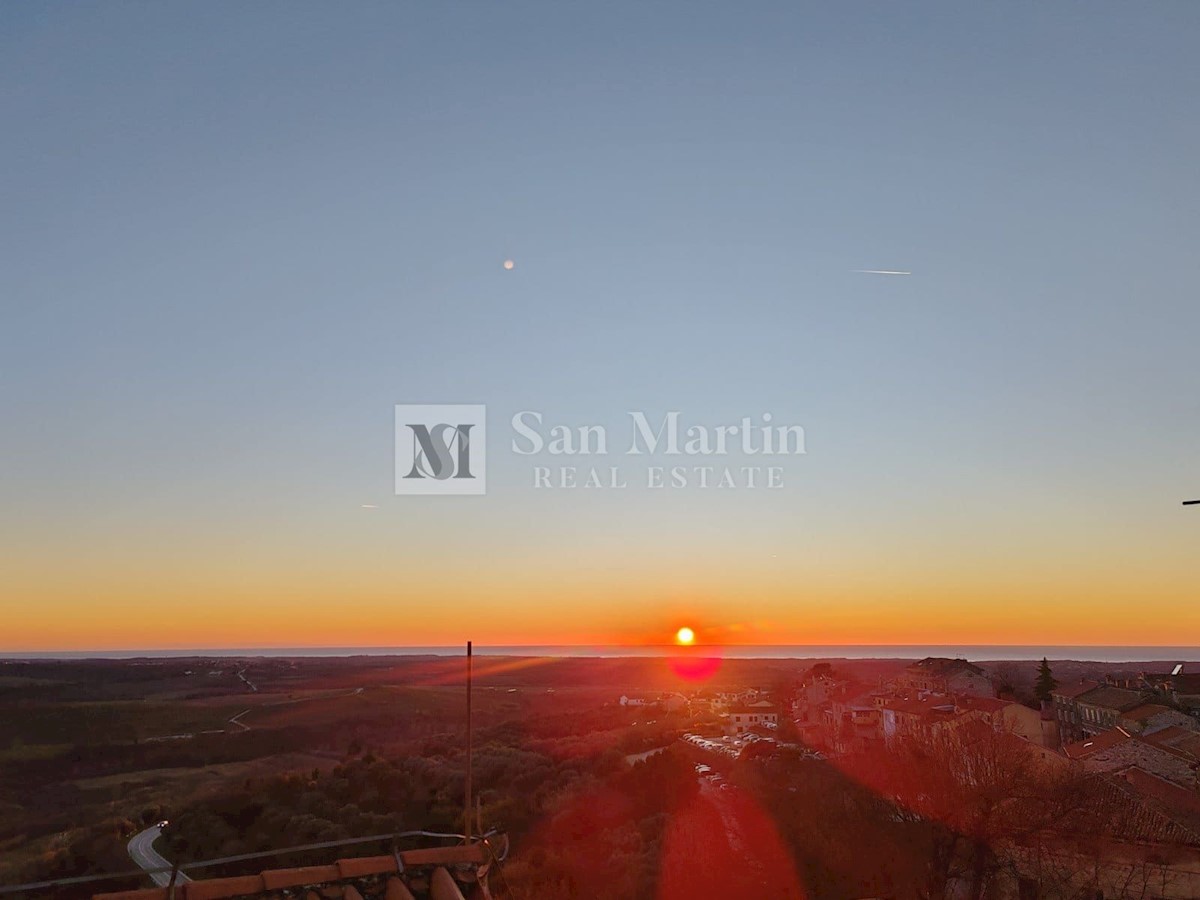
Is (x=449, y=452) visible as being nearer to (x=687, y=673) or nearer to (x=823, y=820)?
(x=823, y=820)

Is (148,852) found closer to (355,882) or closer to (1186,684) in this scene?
(355,882)

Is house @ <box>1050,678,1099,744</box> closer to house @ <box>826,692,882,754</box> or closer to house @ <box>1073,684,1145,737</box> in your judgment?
house @ <box>1073,684,1145,737</box>

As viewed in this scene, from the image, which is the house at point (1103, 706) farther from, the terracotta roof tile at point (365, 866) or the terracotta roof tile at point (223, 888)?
the terracotta roof tile at point (223, 888)

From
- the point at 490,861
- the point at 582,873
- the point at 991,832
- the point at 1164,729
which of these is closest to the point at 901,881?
the point at 991,832

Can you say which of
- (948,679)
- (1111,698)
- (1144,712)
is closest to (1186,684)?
(1111,698)

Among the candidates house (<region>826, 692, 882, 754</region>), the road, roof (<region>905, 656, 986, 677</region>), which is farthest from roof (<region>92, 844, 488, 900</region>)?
roof (<region>905, 656, 986, 677</region>)

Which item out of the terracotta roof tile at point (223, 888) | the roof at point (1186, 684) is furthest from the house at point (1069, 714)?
the terracotta roof tile at point (223, 888)
